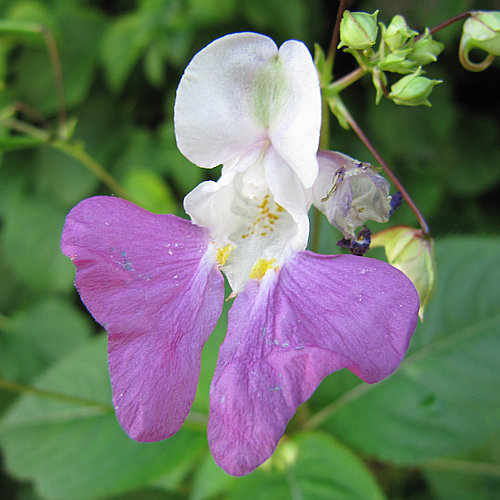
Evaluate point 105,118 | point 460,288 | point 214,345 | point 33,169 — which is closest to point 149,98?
point 105,118

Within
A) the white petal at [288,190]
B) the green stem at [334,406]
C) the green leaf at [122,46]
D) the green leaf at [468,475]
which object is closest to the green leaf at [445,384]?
the green stem at [334,406]

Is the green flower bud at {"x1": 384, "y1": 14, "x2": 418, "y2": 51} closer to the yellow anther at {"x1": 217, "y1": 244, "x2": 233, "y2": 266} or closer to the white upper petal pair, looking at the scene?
the white upper petal pair

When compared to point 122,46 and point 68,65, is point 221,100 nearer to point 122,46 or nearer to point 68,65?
point 122,46

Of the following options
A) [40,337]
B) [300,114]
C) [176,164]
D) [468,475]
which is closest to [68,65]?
[176,164]

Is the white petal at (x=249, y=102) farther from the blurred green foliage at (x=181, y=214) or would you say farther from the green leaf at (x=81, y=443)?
the green leaf at (x=81, y=443)

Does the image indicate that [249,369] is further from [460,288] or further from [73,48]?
[73,48]

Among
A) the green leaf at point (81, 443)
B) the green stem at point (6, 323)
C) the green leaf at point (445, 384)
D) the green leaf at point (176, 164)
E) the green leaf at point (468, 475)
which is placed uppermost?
→ the green leaf at point (176, 164)

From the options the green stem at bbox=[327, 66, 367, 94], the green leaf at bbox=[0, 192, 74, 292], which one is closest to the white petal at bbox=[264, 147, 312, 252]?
the green stem at bbox=[327, 66, 367, 94]
